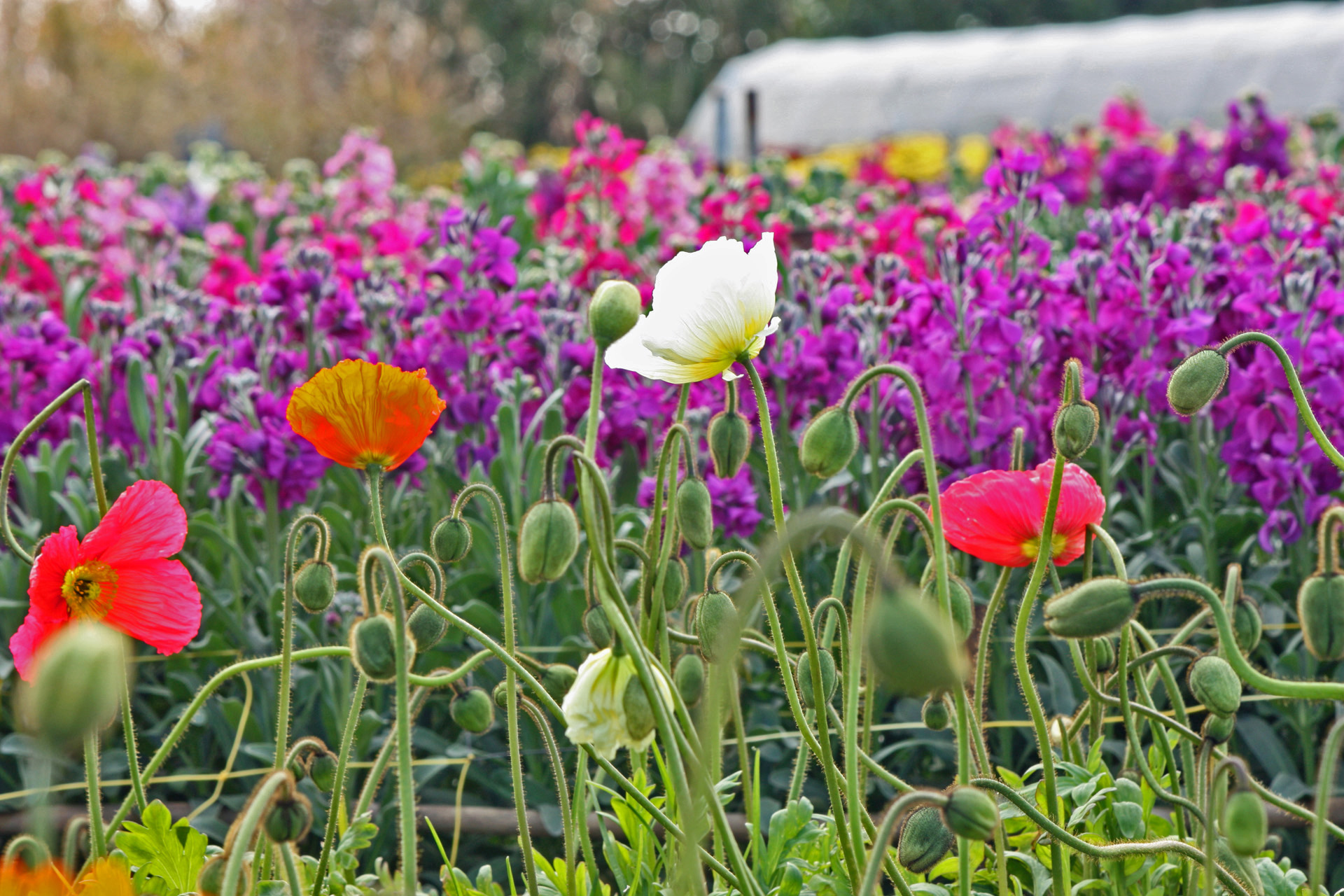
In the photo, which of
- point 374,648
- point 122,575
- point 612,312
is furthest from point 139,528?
point 612,312

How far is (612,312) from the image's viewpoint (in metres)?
0.85

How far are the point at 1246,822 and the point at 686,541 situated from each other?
0.44 m

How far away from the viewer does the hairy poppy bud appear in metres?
0.93

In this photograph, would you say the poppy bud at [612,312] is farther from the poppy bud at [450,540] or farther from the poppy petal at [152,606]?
the poppy petal at [152,606]

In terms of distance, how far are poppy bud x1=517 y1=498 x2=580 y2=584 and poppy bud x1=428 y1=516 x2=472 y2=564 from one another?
18 cm

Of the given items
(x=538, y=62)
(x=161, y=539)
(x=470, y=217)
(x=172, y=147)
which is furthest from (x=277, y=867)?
(x=538, y=62)

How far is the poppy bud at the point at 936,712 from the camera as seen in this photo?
1.06 metres

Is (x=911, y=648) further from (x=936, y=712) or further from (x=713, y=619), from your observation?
(x=936, y=712)

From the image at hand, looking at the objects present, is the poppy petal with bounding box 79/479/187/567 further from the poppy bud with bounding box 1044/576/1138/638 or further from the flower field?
the poppy bud with bounding box 1044/576/1138/638

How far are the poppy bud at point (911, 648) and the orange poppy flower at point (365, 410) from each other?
18.9 inches

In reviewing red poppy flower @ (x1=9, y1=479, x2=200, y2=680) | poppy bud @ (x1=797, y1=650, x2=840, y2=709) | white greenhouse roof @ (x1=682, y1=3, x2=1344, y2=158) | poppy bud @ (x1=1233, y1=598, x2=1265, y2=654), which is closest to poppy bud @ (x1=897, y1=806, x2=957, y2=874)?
poppy bud @ (x1=797, y1=650, x2=840, y2=709)

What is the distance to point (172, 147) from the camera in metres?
11.8

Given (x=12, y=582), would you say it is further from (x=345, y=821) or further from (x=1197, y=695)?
(x=1197, y=695)

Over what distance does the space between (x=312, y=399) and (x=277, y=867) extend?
0.43 meters
